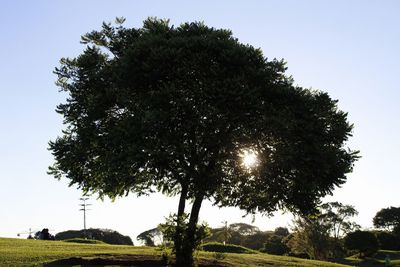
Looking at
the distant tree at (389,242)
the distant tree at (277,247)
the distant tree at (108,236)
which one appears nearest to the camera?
the distant tree at (389,242)

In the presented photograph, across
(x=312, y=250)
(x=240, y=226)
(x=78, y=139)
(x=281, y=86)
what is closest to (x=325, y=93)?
(x=281, y=86)

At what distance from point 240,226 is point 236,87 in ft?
456

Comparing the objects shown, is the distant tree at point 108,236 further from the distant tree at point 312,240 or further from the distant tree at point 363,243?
the distant tree at point 363,243

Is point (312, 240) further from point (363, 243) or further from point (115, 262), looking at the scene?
point (115, 262)

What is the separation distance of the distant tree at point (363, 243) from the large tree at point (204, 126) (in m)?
45.7

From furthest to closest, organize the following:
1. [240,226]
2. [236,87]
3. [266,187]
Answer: [240,226] → [266,187] → [236,87]

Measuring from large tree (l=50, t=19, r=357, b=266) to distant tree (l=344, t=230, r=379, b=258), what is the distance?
4571 centimetres

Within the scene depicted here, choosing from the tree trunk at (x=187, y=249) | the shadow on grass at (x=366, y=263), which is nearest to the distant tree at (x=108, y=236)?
the shadow on grass at (x=366, y=263)

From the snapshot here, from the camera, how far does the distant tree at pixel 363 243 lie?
2881 inches

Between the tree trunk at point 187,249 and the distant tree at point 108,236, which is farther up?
the distant tree at point 108,236

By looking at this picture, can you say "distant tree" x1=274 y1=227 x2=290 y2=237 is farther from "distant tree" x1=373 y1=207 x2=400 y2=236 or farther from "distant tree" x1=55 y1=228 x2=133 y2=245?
"distant tree" x1=55 y1=228 x2=133 y2=245

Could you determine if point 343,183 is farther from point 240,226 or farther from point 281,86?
point 240,226

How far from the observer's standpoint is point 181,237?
29828 mm

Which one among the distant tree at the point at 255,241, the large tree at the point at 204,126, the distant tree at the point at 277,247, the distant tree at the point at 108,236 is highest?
the large tree at the point at 204,126
